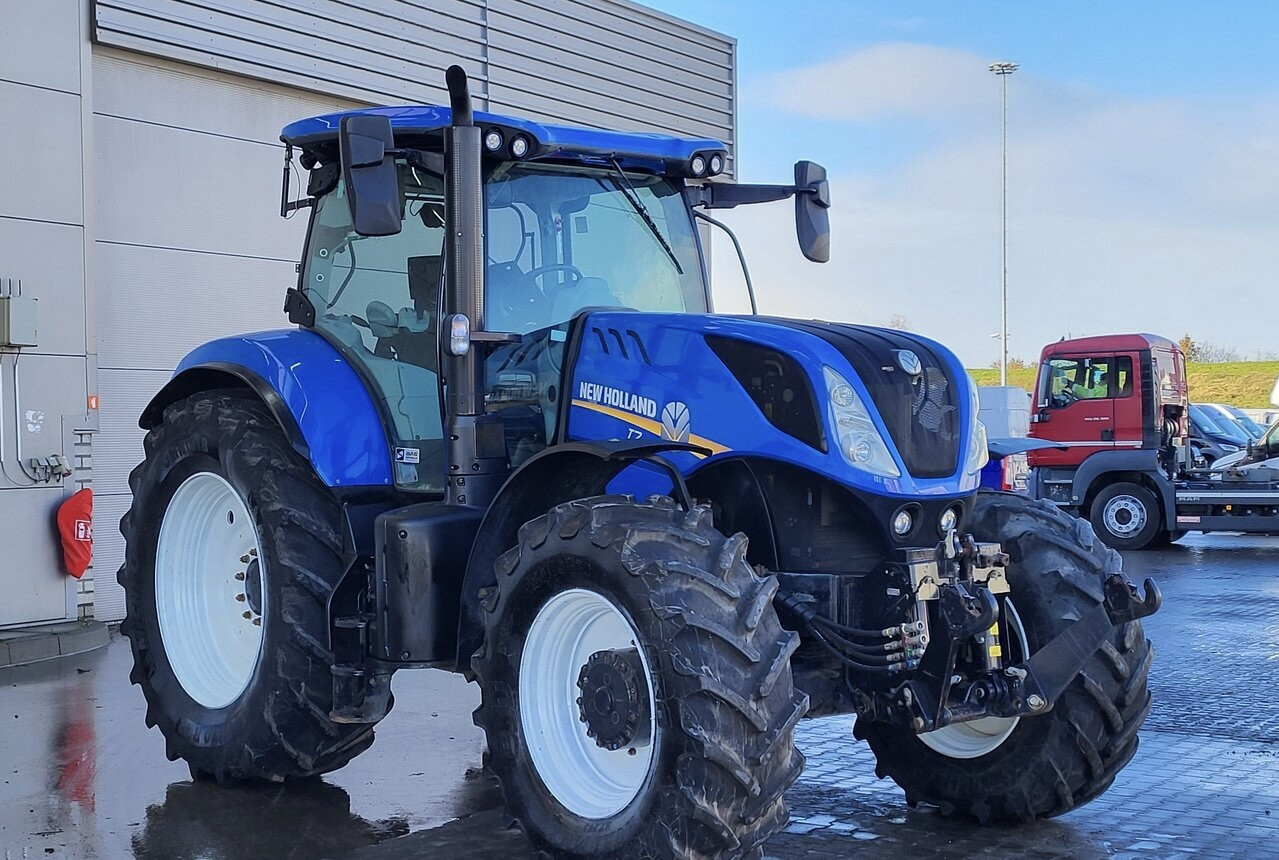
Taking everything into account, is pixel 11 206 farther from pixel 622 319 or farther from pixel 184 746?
pixel 622 319

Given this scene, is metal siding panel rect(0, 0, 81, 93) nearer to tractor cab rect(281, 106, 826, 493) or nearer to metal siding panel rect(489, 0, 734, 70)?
metal siding panel rect(489, 0, 734, 70)

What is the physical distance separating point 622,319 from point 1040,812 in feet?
8.00

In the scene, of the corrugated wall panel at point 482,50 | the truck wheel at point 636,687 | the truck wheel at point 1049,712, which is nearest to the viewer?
the truck wheel at point 636,687

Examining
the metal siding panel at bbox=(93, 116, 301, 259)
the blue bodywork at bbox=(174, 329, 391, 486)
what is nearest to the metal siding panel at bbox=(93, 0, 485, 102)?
the metal siding panel at bbox=(93, 116, 301, 259)

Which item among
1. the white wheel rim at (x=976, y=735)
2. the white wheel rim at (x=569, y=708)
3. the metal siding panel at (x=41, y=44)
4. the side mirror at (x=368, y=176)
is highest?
the metal siding panel at (x=41, y=44)

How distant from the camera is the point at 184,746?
623cm

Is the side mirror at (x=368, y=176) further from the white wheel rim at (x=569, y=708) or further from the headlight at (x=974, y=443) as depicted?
the headlight at (x=974, y=443)

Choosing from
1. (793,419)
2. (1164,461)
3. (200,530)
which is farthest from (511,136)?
(1164,461)

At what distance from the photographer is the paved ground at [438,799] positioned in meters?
5.26

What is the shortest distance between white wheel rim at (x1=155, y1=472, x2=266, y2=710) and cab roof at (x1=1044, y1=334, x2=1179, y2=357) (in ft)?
51.5

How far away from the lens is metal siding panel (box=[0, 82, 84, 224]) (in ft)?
33.8

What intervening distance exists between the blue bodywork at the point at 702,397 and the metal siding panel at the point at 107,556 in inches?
292

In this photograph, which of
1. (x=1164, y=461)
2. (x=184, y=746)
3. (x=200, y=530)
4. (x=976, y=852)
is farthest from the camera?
(x=1164, y=461)

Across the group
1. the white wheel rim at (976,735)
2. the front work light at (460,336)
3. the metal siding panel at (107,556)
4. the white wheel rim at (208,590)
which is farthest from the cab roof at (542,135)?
the metal siding panel at (107,556)
